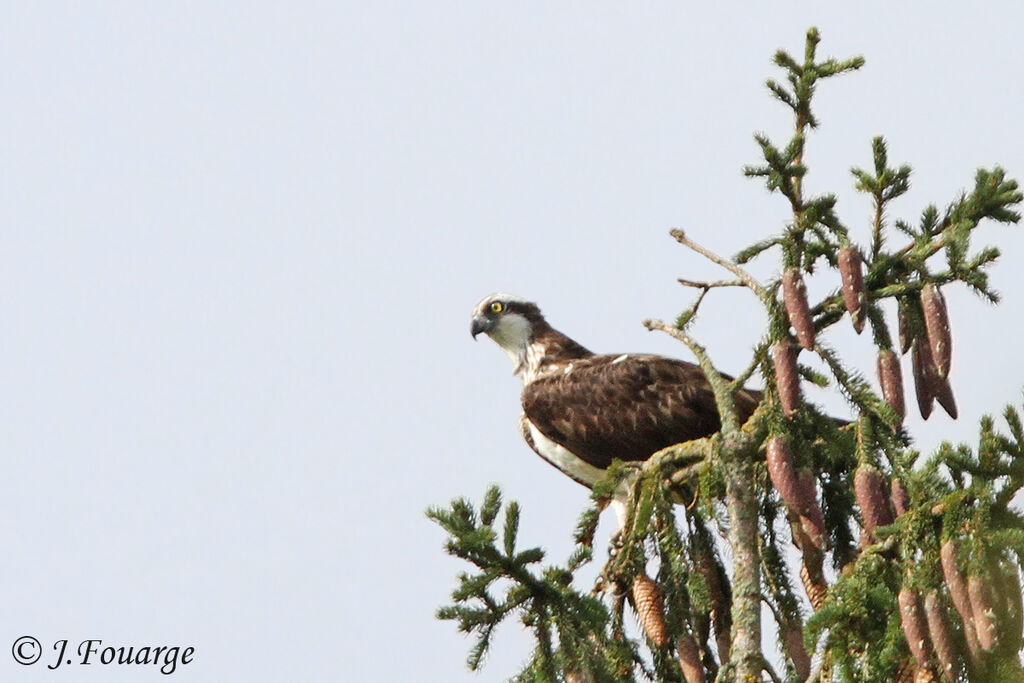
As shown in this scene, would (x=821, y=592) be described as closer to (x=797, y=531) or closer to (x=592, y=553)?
(x=797, y=531)

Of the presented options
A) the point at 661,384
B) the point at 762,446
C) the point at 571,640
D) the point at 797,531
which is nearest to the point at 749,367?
the point at 762,446

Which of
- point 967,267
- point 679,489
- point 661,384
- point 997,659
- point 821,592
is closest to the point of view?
point 997,659

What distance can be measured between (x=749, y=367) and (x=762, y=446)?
0.38 metres

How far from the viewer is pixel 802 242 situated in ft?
19.1

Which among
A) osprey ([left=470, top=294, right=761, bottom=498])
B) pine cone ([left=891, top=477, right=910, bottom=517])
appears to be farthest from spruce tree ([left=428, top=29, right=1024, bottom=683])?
osprey ([left=470, top=294, right=761, bottom=498])

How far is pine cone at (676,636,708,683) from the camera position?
20.9 ft

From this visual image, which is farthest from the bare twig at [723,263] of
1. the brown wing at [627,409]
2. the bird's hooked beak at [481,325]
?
the bird's hooked beak at [481,325]

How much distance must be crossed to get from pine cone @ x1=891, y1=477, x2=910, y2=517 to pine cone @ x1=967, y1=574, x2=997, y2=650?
879 millimetres

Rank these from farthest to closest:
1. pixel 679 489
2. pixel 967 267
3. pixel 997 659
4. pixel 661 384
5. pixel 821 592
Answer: pixel 661 384 → pixel 679 489 → pixel 821 592 → pixel 967 267 → pixel 997 659

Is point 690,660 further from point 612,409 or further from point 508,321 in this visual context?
point 508,321

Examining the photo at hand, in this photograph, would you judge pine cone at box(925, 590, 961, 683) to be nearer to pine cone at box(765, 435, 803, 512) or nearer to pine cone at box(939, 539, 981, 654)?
pine cone at box(939, 539, 981, 654)

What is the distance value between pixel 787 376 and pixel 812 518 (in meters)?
0.55

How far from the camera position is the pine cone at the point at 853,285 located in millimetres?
5535

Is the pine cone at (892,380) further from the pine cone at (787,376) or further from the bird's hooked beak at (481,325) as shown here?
the bird's hooked beak at (481,325)
